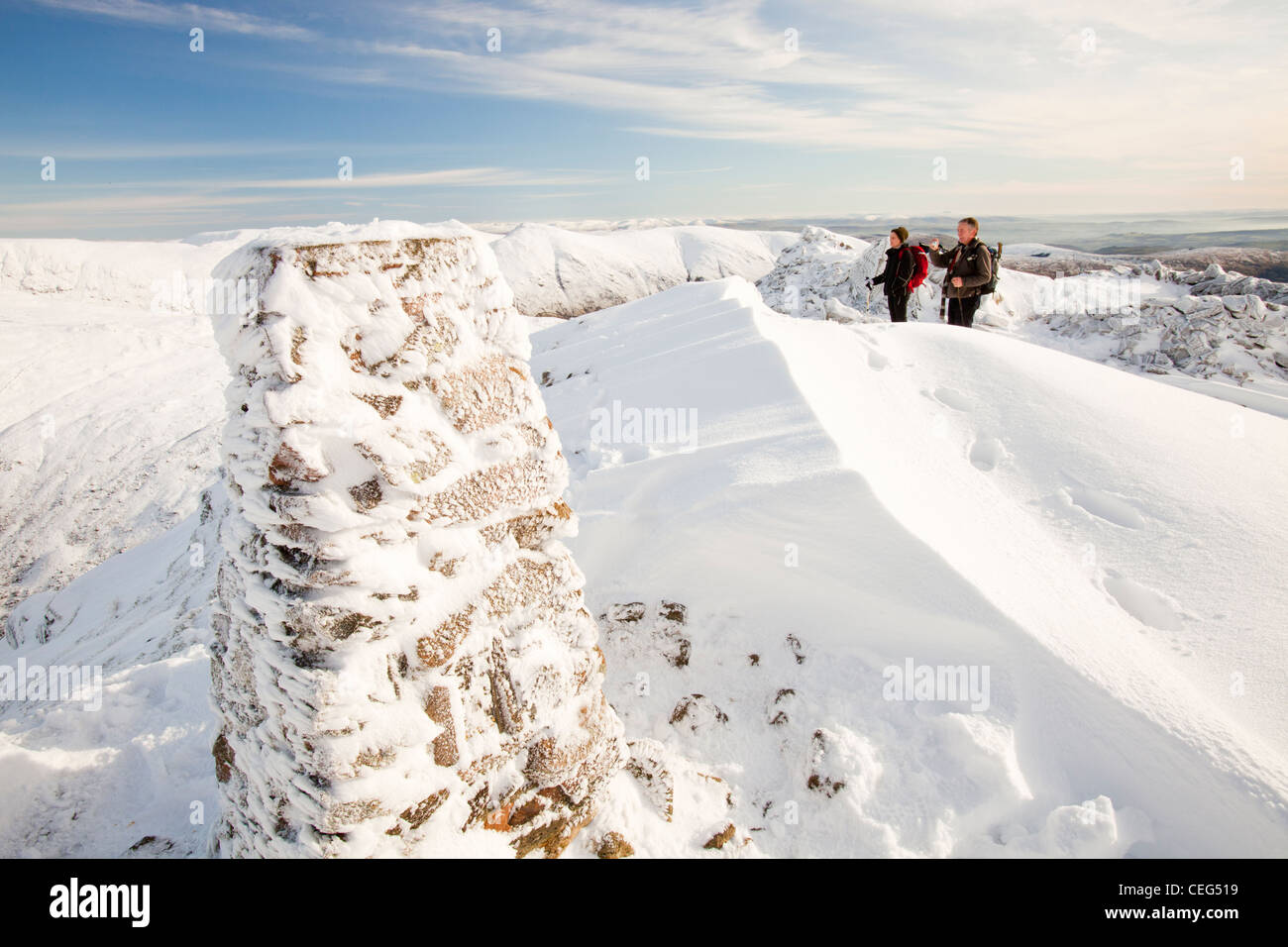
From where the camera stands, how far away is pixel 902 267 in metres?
9.48

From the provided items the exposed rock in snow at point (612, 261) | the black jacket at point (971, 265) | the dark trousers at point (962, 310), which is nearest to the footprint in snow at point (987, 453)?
the black jacket at point (971, 265)

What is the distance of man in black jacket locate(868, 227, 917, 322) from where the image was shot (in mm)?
9359

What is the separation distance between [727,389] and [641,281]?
52538 mm

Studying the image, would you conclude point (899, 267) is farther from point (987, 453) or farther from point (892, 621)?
point (892, 621)

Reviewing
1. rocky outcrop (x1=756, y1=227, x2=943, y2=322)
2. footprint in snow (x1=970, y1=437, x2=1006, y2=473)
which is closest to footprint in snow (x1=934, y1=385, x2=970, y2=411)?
footprint in snow (x1=970, y1=437, x2=1006, y2=473)

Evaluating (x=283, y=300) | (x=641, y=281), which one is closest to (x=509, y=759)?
(x=283, y=300)

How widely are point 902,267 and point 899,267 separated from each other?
51 millimetres

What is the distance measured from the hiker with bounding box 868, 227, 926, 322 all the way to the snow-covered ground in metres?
2.87

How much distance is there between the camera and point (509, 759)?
7.70ft

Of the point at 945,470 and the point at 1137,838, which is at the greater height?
the point at 945,470

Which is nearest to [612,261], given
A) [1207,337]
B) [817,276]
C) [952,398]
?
[817,276]

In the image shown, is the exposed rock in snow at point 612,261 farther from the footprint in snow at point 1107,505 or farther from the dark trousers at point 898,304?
the footprint in snow at point 1107,505

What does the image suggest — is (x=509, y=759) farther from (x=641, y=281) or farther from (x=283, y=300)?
(x=641, y=281)

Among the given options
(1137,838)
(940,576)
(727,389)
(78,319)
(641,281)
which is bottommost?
(1137,838)
